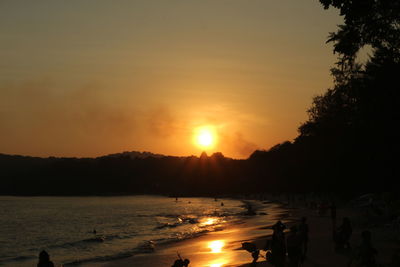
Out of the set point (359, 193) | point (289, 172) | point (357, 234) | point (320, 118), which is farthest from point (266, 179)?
point (357, 234)

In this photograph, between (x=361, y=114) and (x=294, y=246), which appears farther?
(x=361, y=114)

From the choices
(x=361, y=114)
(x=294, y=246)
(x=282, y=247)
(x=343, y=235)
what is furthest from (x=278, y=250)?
(x=361, y=114)

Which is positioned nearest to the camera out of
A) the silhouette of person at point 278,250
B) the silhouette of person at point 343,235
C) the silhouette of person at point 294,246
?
the silhouette of person at point 278,250

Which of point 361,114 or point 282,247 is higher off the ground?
point 361,114

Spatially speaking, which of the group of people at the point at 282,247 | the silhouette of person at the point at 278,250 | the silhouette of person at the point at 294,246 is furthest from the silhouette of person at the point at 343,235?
the silhouette of person at the point at 278,250

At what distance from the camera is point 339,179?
61969mm

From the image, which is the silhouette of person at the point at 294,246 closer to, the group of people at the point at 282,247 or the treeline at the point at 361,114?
the group of people at the point at 282,247

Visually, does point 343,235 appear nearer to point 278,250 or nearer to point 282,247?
point 282,247

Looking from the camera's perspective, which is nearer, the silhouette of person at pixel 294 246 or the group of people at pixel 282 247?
the group of people at pixel 282 247

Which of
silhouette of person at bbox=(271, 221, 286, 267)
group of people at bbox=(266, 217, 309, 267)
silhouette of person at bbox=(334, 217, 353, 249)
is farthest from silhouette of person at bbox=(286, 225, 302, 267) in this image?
silhouette of person at bbox=(334, 217, 353, 249)

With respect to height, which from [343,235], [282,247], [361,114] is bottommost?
[343,235]

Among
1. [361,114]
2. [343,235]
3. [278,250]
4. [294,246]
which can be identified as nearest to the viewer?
[278,250]

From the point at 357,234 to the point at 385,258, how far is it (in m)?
9.28

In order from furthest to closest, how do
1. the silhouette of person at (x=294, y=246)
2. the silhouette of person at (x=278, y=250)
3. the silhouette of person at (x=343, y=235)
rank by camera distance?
1. the silhouette of person at (x=343, y=235)
2. the silhouette of person at (x=294, y=246)
3. the silhouette of person at (x=278, y=250)
